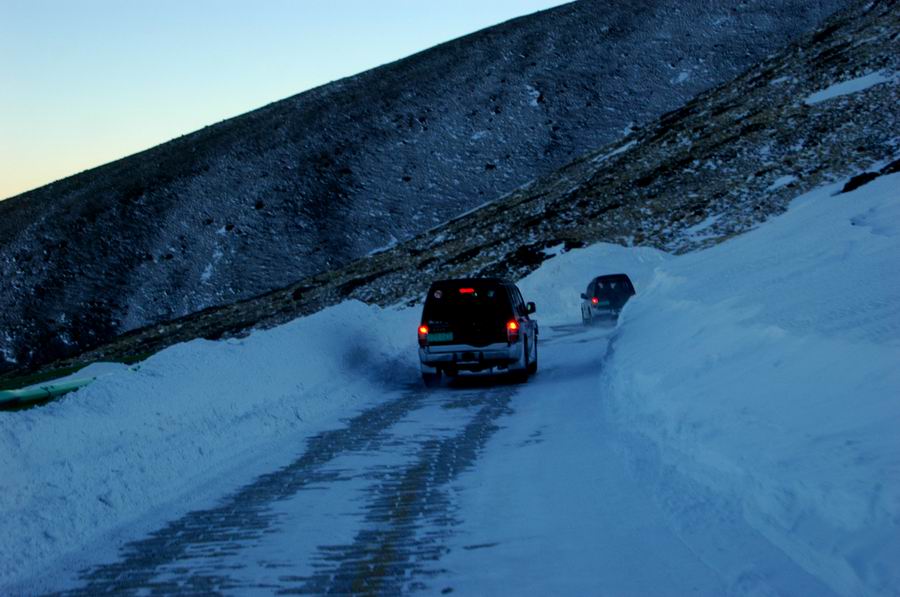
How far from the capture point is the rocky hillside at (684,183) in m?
53.8

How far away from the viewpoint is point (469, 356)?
55.6 feet

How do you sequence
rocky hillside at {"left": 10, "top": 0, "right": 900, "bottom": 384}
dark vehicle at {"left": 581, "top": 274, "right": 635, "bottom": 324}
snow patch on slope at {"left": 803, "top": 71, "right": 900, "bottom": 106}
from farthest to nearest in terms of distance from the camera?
snow patch on slope at {"left": 803, "top": 71, "right": 900, "bottom": 106} < rocky hillside at {"left": 10, "top": 0, "right": 900, "bottom": 384} < dark vehicle at {"left": 581, "top": 274, "right": 635, "bottom": 324}

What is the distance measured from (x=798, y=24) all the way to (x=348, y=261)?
171 feet

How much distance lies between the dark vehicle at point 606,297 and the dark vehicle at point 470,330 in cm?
1344

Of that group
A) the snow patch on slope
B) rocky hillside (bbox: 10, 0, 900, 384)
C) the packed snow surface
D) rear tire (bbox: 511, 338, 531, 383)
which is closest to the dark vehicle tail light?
rear tire (bbox: 511, 338, 531, 383)

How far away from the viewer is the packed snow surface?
555 centimetres

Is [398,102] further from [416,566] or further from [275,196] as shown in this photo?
[416,566]

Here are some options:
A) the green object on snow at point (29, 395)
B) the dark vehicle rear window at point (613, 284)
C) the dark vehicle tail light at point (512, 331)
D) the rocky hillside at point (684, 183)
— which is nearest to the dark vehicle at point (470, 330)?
the dark vehicle tail light at point (512, 331)

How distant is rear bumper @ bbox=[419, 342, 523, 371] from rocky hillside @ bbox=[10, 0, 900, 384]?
34668 millimetres

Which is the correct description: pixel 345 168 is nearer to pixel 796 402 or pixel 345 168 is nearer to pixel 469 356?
pixel 469 356

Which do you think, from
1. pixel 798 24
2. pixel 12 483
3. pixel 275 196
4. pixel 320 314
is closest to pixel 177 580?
pixel 12 483

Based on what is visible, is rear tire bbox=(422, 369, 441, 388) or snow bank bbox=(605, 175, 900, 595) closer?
snow bank bbox=(605, 175, 900, 595)

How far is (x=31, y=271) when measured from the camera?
85.5 metres

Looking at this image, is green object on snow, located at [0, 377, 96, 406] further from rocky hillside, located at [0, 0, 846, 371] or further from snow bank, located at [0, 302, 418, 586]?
rocky hillside, located at [0, 0, 846, 371]
